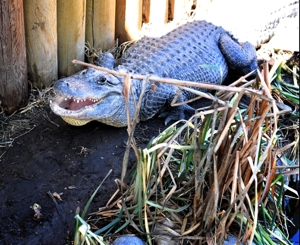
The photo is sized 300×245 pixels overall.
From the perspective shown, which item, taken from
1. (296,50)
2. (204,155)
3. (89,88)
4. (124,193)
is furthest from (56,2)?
(296,50)

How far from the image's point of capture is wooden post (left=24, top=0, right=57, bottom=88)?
2.81 meters

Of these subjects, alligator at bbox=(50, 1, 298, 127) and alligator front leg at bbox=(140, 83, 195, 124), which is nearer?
alligator at bbox=(50, 1, 298, 127)

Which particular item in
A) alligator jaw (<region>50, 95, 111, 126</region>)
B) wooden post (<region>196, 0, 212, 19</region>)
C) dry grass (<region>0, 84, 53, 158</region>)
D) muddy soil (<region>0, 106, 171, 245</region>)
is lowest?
muddy soil (<region>0, 106, 171, 245</region>)

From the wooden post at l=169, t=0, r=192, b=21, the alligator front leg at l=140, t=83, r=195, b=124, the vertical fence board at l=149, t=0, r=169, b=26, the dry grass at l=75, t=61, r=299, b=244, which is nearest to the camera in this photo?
the dry grass at l=75, t=61, r=299, b=244

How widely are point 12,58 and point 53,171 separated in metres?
0.76

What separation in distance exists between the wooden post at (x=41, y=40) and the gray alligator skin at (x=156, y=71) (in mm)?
355

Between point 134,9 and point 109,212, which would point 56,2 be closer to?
point 134,9

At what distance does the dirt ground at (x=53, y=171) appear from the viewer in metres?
2.12

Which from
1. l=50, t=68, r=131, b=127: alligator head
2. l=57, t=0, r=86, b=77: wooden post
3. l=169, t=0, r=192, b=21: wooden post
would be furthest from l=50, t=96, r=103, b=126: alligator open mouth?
l=169, t=0, r=192, b=21: wooden post

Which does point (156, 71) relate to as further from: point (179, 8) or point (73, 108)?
point (179, 8)

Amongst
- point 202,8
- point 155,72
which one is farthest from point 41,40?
point 202,8

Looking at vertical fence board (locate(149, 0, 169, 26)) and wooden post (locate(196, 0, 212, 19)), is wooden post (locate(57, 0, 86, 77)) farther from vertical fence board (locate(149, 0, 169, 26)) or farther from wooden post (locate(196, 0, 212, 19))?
wooden post (locate(196, 0, 212, 19))

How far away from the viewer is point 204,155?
74.8 inches

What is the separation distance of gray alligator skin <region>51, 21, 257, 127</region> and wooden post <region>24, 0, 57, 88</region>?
0.36 m
